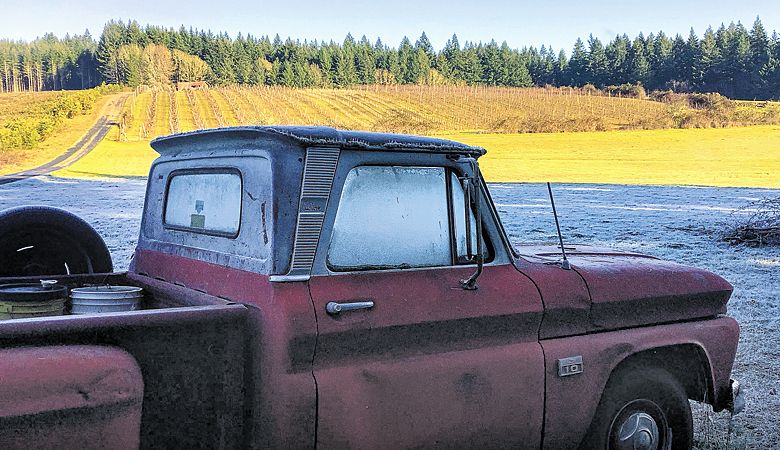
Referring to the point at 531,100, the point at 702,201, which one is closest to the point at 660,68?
the point at 531,100

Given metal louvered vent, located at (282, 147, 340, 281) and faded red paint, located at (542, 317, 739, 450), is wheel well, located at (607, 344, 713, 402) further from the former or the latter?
metal louvered vent, located at (282, 147, 340, 281)

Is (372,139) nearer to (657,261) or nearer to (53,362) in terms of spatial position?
(53,362)

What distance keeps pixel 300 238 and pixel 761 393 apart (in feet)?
14.0

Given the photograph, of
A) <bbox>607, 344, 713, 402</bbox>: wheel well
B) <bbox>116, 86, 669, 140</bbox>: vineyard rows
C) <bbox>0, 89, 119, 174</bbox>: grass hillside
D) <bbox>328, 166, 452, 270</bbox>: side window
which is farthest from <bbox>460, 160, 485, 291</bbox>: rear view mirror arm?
<bbox>116, 86, 669, 140</bbox>: vineyard rows

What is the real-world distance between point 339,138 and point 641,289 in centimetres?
169

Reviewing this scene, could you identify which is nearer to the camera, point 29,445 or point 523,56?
point 29,445

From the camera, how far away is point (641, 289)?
361 centimetres

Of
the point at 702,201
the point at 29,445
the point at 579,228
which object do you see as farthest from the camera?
the point at 702,201

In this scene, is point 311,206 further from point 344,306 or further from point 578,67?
point 578,67

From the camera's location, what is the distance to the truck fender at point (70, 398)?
2.09 metres

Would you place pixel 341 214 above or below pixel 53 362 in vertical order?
above

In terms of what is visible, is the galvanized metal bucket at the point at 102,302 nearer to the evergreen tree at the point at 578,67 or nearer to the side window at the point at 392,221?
the side window at the point at 392,221

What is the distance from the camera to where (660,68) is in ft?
376

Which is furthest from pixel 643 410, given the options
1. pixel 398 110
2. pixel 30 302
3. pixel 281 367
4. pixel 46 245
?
pixel 398 110
